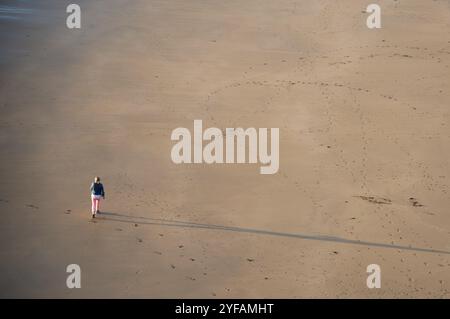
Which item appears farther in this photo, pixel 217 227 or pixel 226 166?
pixel 226 166

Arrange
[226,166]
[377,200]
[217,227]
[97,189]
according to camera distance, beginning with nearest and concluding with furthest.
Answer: [97,189], [217,227], [377,200], [226,166]

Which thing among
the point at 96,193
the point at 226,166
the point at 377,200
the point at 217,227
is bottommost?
the point at 217,227

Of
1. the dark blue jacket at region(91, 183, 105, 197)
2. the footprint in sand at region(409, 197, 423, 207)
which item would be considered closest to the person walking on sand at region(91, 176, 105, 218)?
the dark blue jacket at region(91, 183, 105, 197)


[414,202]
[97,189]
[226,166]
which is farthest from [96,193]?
[414,202]

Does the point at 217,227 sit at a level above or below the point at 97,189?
below

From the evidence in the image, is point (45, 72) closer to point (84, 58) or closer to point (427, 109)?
point (84, 58)

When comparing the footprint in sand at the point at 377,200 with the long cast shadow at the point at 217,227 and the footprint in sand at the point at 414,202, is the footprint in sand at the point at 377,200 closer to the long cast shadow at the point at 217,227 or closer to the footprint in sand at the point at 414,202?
the footprint in sand at the point at 414,202

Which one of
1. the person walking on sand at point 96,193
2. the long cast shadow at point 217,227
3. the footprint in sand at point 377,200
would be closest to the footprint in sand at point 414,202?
the footprint in sand at point 377,200

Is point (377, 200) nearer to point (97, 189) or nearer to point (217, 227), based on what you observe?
point (217, 227)

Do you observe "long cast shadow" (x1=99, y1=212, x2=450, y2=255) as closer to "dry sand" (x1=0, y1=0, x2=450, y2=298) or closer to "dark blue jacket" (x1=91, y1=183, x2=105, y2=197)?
"dry sand" (x1=0, y1=0, x2=450, y2=298)
